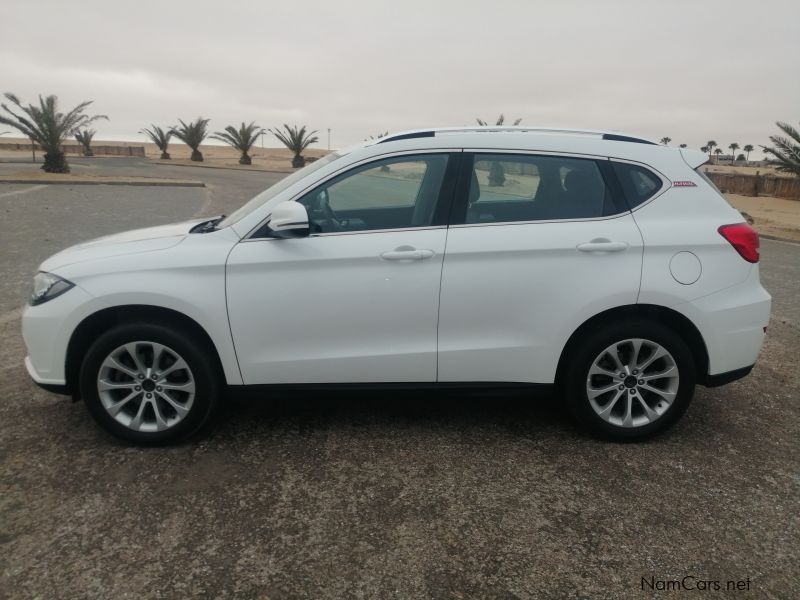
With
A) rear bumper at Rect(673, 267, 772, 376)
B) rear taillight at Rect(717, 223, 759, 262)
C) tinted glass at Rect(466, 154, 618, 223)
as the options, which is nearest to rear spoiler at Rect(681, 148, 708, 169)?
rear taillight at Rect(717, 223, 759, 262)

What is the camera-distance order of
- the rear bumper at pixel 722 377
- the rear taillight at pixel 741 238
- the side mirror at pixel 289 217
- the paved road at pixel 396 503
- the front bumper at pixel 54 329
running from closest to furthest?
the paved road at pixel 396 503 → the side mirror at pixel 289 217 → the front bumper at pixel 54 329 → the rear taillight at pixel 741 238 → the rear bumper at pixel 722 377

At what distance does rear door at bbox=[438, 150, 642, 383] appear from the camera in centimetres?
331

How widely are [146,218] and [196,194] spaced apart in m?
6.49

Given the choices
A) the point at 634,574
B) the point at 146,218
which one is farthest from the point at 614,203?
the point at 146,218

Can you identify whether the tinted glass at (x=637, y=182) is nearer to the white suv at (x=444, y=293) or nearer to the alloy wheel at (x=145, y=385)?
the white suv at (x=444, y=293)

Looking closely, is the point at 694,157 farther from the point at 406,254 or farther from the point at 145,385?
the point at 145,385

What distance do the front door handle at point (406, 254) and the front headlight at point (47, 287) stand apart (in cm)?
177

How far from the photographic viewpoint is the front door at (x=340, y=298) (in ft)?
10.7

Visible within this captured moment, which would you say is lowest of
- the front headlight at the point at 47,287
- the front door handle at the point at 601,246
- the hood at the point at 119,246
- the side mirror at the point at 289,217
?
the front headlight at the point at 47,287

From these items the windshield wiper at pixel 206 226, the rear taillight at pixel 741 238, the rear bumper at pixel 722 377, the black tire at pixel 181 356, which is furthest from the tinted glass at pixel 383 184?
the rear bumper at pixel 722 377

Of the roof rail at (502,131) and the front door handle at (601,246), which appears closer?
the front door handle at (601,246)

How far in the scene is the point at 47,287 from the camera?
3.33 meters

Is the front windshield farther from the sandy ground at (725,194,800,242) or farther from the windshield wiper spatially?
the sandy ground at (725,194,800,242)

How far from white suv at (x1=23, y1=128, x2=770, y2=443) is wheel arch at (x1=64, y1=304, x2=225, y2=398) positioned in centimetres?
1
